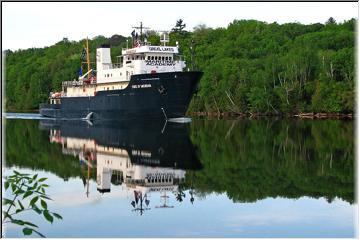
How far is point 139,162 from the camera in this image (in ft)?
69.9

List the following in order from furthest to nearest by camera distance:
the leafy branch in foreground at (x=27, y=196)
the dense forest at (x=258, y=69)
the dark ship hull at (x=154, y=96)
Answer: the dense forest at (x=258, y=69) → the dark ship hull at (x=154, y=96) → the leafy branch in foreground at (x=27, y=196)

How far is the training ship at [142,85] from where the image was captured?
44.7m

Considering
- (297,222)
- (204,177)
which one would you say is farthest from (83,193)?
(297,222)

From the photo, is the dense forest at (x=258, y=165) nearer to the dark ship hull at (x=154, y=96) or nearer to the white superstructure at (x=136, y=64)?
the dark ship hull at (x=154, y=96)

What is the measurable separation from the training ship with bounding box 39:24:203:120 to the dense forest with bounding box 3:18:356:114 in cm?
597

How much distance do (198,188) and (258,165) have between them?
14.6 ft

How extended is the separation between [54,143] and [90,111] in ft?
80.4

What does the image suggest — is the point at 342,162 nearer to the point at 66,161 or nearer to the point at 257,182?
the point at 257,182

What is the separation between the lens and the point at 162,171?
18.7 metres

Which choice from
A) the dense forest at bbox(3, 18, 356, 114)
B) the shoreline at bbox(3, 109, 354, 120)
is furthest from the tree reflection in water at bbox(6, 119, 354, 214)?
the shoreline at bbox(3, 109, 354, 120)

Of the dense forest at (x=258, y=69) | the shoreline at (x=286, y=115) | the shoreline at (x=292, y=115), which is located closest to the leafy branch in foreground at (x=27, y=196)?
the dense forest at (x=258, y=69)

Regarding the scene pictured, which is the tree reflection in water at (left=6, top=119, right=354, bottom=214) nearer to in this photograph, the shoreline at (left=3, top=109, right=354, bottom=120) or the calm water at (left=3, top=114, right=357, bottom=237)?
the calm water at (left=3, top=114, right=357, bottom=237)

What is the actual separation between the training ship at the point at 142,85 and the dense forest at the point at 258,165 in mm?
14335

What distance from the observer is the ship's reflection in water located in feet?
51.7
